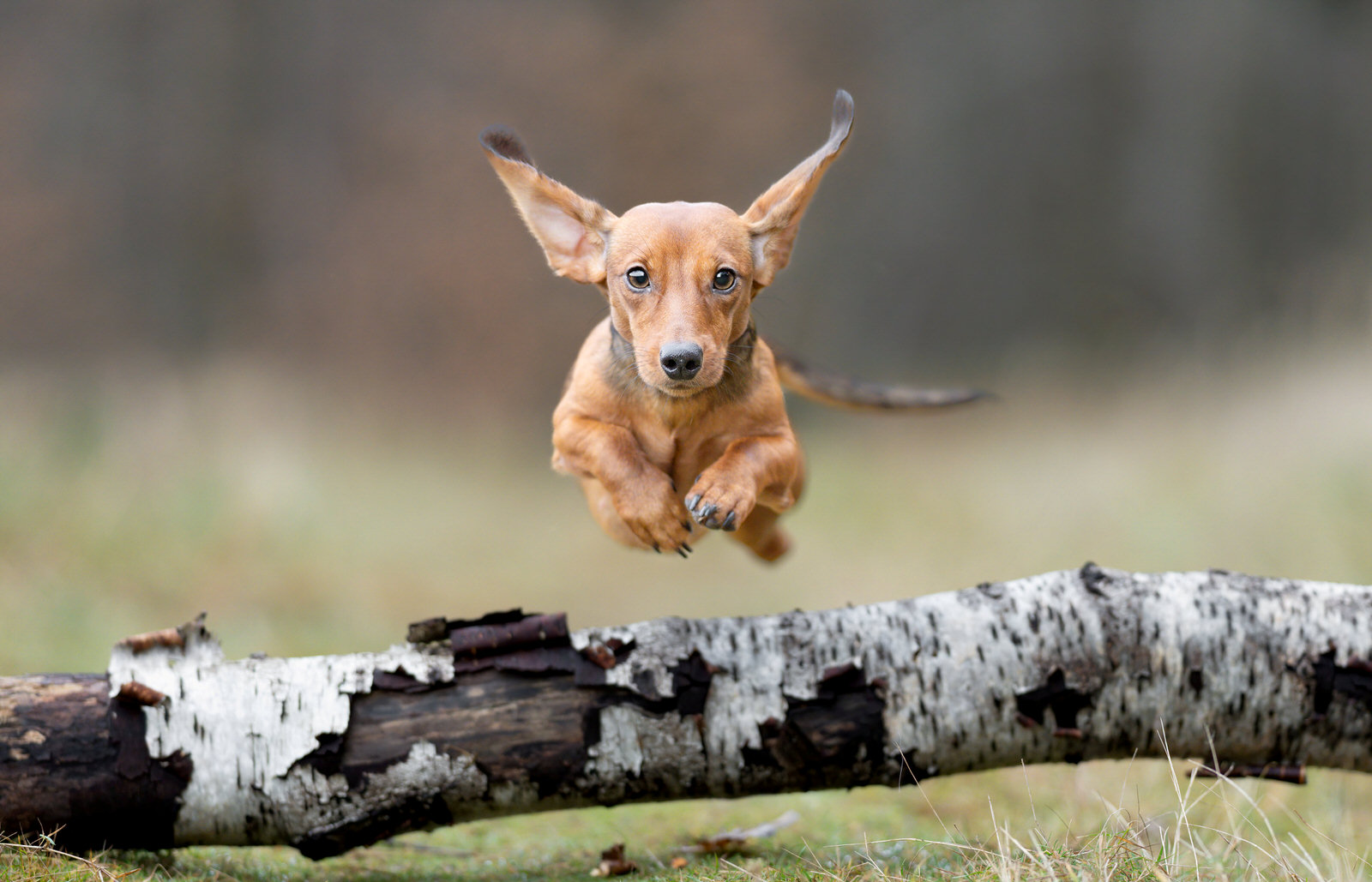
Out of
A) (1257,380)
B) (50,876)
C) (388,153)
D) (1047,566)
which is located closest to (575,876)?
(50,876)

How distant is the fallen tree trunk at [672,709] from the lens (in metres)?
2.33

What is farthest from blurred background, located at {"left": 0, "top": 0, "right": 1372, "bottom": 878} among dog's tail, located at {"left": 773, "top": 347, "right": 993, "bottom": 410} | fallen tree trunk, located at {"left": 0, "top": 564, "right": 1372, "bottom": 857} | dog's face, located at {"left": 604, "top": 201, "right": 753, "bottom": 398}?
dog's face, located at {"left": 604, "top": 201, "right": 753, "bottom": 398}

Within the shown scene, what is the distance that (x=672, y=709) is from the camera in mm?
2428

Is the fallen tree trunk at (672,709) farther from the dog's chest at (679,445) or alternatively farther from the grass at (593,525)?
the grass at (593,525)

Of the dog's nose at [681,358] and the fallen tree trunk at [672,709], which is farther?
the fallen tree trunk at [672,709]

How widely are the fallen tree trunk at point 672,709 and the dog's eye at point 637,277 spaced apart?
815 mm

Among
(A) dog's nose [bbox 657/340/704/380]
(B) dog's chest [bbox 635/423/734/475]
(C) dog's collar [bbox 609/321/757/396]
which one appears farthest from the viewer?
(B) dog's chest [bbox 635/423/734/475]

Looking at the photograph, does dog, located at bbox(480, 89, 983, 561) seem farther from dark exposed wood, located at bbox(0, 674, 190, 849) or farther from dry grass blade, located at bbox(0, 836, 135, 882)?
dry grass blade, located at bbox(0, 836, 135, 882)

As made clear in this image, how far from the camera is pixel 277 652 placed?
4.90 metres

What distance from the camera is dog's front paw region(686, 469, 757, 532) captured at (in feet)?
7.06

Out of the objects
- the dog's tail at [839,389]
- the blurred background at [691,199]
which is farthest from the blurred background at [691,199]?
the dog's tail at [839,389]

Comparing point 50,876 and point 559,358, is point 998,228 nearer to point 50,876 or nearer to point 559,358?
point 559,358

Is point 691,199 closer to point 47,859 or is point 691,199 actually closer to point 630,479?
point 630,479

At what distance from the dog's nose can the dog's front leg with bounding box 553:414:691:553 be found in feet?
1.33
